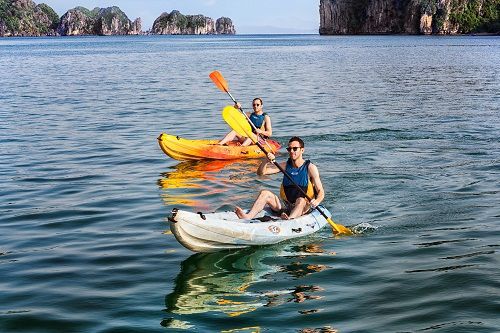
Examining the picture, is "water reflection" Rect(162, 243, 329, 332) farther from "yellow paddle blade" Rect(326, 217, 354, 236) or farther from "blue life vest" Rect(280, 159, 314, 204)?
"blue life vest" Rect(280, 159, 314, 204)

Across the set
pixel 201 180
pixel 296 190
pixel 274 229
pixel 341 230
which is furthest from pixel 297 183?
pixel 201 180

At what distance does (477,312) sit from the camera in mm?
8211

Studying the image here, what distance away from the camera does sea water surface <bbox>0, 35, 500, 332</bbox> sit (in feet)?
27.5

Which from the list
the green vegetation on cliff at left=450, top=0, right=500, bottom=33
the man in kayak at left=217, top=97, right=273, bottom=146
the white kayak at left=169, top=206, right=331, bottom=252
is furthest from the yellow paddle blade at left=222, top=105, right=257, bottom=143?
the green vegetation on cliff at left=450, top=0, right=500, bottom=33

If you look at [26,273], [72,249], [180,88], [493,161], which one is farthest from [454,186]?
[180,88]

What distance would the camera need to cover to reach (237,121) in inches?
555

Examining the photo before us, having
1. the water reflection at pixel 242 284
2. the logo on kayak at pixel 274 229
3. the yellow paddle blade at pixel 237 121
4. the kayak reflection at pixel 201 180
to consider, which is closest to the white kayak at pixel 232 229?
the logo on kayak at pixel 274 229

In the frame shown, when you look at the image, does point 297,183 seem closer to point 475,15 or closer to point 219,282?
point 219,282

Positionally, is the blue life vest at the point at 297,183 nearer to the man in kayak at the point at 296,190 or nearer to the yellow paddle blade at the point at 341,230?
the man in kayak at the point at 296,190

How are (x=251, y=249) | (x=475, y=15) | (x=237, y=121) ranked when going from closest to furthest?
(x=251, y=249) < (x=237, y=121) < (x=475, y=15)

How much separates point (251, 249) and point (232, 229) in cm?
69

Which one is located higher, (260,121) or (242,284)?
(260,121)

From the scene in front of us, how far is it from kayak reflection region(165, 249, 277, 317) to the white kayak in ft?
0.73

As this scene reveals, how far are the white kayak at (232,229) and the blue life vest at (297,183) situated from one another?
0.46 meters
